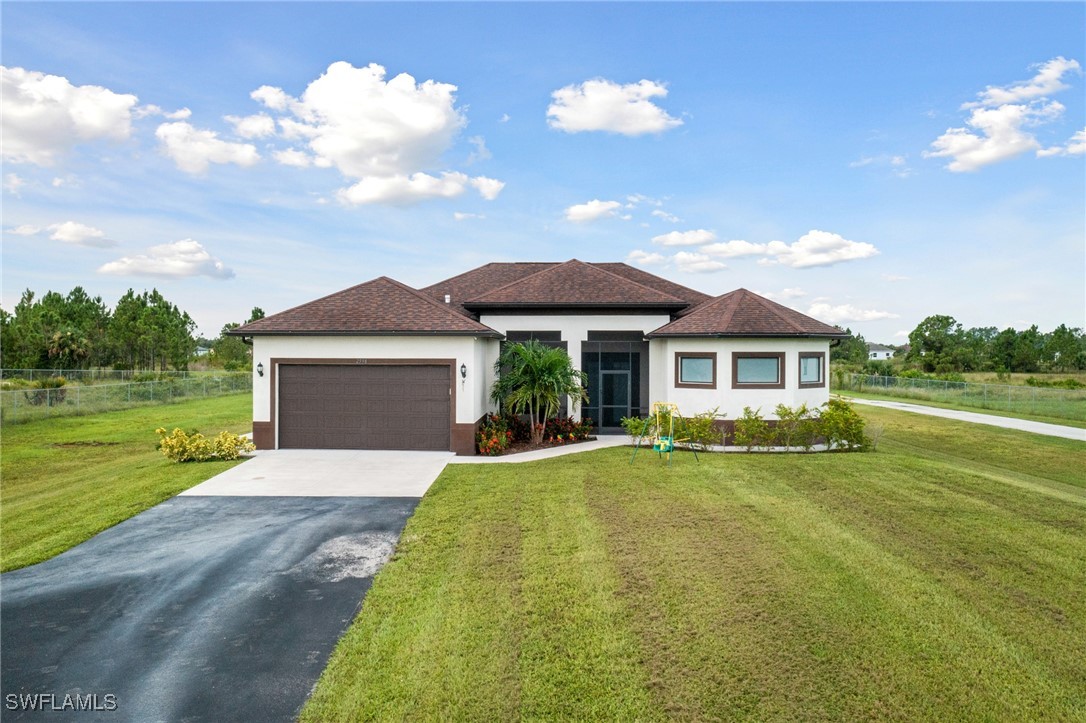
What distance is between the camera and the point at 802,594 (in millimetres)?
6039

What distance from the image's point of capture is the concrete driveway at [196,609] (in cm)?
434

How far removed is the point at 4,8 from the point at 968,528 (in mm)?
23819

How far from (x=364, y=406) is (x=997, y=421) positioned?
84.7 ft

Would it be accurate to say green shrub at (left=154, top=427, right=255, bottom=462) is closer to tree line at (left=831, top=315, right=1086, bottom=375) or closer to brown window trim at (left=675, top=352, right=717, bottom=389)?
brown window trim at (left=675, top=352, right=717, bottom=389)

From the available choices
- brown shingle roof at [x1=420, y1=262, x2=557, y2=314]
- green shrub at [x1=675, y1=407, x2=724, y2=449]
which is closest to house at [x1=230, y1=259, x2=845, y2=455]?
green shrub at [x1=675, y1=407, x2=724, y2=449]

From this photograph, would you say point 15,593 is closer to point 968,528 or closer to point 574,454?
point 574,454

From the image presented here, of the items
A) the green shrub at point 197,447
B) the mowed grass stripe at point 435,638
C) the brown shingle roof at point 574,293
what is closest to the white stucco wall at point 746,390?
the brown shingle roof at point 574,293

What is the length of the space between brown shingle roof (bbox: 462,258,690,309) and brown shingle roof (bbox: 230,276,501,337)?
190cm

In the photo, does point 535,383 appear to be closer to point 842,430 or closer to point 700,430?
point 700,430

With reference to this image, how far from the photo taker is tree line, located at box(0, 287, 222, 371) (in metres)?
39.7

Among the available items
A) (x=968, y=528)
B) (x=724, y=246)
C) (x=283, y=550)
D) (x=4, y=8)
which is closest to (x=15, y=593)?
(x=283, y=550)

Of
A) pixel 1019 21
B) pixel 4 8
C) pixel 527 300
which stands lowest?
pixel 527 300

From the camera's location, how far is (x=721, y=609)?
18.5 ft

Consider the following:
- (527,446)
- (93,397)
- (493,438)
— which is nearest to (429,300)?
(493,438)
